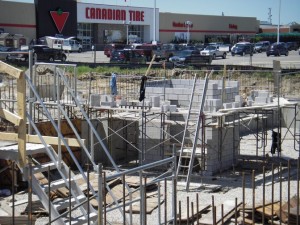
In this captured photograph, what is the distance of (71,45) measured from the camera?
196 ft

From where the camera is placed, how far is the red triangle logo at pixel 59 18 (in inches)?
2408

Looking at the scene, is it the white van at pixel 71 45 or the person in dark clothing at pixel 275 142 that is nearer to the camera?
the person in dark clothing at pixel 275 142

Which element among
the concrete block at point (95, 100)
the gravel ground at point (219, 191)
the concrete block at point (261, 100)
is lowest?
the gravel ground at point (219, 191)

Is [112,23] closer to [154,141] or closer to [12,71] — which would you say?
[154,141]

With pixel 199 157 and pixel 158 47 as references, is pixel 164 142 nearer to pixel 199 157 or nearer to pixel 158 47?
pixel 199 157

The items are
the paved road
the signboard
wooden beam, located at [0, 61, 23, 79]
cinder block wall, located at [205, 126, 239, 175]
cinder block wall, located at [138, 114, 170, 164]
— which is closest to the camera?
wooden beam, located at [0, 61, 23, 79]

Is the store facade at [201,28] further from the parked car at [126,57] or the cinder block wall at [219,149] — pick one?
the cinder block wall at [219,149]

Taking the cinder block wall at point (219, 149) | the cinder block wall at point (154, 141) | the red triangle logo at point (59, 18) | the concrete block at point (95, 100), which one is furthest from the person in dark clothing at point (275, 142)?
the red triangle logo at point (59, 18)

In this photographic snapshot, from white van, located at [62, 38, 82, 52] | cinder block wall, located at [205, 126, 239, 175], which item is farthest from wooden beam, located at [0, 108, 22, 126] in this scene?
white van, located at [62, 38, 82, 52]

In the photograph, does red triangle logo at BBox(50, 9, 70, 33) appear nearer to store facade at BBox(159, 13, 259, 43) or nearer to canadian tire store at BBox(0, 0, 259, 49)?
canadian tire store at BBox(0, 0, 259, 49)

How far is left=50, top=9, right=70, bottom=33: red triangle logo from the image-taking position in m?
61.2

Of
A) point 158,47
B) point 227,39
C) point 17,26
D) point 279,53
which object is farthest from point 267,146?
point 227,39

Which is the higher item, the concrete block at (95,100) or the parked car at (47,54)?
the parked car at (47,54)

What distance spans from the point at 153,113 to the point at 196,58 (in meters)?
30.2
